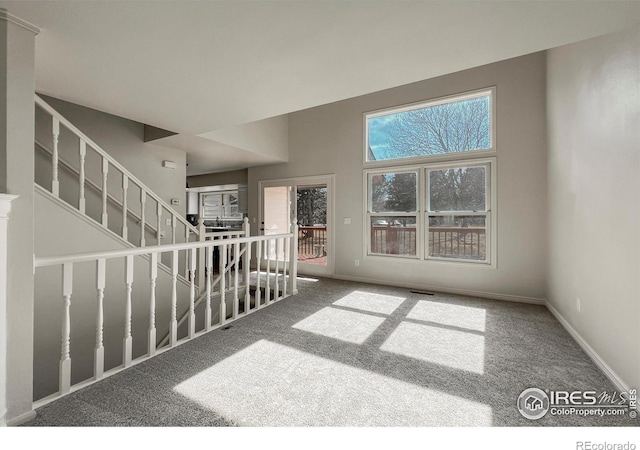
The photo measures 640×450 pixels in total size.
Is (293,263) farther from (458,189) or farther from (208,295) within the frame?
(458,189)

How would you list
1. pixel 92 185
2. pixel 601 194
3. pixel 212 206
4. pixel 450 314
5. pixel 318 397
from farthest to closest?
pixel 212 206 < pixel 92 185 < pixel 450 314 < pixel 601 194 < pixel 318 397

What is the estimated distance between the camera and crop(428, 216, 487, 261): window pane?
13.3 feet

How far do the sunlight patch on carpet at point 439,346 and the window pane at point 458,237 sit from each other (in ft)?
5.98

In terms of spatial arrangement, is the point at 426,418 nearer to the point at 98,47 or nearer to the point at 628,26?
the point at 628,26

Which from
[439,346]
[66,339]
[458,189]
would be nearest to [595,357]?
[439,346]

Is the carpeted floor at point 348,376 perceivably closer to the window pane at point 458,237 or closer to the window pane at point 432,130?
the window pane at point 458,237

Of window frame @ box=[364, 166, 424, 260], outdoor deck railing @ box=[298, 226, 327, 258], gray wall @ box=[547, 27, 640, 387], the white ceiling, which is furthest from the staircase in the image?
gray wall @ box=[547, 27, 640, 387]

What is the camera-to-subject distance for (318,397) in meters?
1.63

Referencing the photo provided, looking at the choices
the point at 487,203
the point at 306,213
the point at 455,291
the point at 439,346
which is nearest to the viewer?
the point at 439,346

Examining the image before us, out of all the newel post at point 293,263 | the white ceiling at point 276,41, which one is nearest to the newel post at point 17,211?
the white ceiling at point 276,41

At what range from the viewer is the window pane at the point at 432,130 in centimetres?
405

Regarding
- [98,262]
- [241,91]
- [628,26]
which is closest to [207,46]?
[241,91]

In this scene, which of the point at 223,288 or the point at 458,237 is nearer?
the point at 223,288

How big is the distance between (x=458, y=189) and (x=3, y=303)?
470cm
